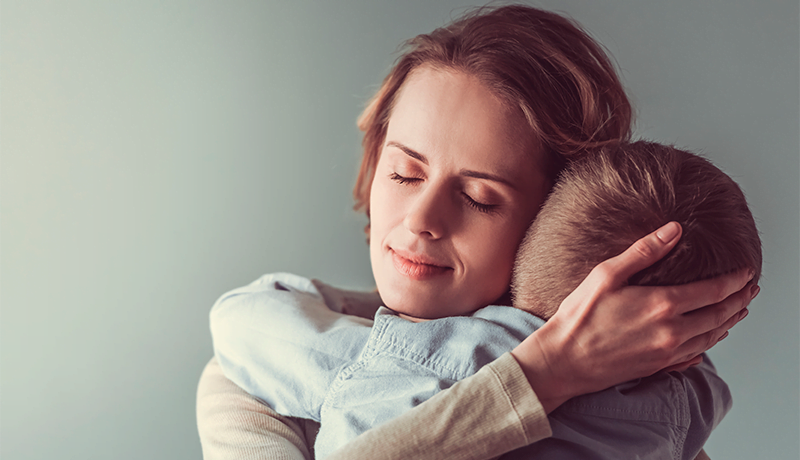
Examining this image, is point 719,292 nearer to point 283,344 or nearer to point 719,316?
point 719,316

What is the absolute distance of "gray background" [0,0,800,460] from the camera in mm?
1410

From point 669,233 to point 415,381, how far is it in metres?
0.43

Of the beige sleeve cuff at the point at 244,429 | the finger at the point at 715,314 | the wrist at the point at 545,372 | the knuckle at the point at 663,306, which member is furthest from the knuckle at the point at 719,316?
the beige sleeve cuff at the point at 244,429

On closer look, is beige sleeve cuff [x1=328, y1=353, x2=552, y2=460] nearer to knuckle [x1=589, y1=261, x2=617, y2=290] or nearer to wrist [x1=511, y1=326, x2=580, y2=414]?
wrist [x1=511, y1=326, x2=580, y2=414]

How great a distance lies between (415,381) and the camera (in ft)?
2.71

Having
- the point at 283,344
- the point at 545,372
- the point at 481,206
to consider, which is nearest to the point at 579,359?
the point at 545,372

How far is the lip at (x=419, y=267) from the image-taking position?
978 millimetres

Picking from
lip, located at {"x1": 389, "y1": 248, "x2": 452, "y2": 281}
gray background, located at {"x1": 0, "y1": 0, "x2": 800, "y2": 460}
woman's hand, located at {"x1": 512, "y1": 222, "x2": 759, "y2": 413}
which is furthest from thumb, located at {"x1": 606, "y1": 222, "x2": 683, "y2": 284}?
gray background, located at {"x1": 0, "y1": 0, "x2": 800, "y2": 460}

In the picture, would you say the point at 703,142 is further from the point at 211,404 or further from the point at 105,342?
the point at 105,342

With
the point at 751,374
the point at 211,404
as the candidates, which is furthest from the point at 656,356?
the point at 751,374

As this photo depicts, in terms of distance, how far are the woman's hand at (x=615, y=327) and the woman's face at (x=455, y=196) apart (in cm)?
21

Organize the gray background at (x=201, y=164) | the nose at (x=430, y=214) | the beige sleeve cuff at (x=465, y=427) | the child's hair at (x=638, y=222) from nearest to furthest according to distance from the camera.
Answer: the beige sleeve cuff at (x=465, y=427)
the child's hair at (x=638, y=222)
the nose at (x=430, y=214)
the gray background at (x=201, y=164)

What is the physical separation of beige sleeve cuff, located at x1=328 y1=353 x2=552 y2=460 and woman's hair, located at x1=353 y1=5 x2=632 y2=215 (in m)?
0.46

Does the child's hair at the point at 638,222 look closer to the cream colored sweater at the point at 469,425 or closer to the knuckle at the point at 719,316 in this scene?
the knuckle at the point at 719,316
